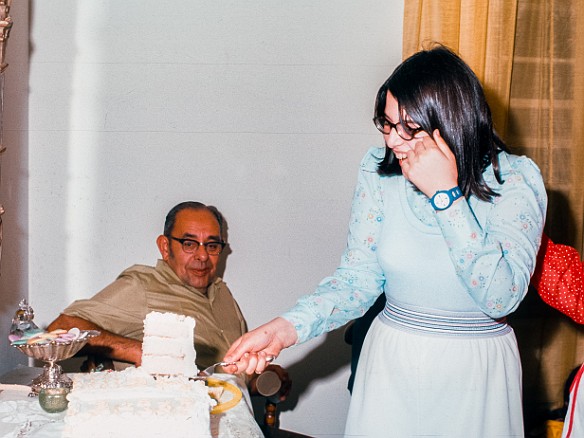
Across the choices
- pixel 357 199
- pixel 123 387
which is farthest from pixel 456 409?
pixel 123 387

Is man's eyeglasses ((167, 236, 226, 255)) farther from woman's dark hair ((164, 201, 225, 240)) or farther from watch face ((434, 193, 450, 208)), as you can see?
watch face ((434, 193, 450, 208))

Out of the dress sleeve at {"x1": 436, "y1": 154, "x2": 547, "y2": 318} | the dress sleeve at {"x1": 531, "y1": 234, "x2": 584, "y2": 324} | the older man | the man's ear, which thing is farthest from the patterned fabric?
the man's ear

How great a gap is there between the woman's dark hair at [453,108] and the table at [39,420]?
1.75 feet

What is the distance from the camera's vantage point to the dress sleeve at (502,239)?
1136 mm

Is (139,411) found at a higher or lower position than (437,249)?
lower

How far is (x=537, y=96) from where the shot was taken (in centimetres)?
240

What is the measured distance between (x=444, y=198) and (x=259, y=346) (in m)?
0.39

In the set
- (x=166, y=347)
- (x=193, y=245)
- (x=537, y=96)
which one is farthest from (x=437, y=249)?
(x=537, y=96)

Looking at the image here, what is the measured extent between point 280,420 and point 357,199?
4.60 feet

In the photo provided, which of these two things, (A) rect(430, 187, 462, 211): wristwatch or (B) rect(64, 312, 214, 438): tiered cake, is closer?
(B) rect(64, 312, 214, 438): tiered cake

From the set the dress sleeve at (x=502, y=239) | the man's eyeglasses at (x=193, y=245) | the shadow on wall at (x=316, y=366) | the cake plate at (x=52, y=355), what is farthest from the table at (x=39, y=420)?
the shadow on wall at (x=316, y=366)

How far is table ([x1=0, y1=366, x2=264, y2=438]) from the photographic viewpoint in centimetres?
123

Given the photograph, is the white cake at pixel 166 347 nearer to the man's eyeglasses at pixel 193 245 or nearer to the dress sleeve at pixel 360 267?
the dress sleeve at pixel 360 267

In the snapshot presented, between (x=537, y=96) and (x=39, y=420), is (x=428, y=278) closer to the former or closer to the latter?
(x=39, y=420)
